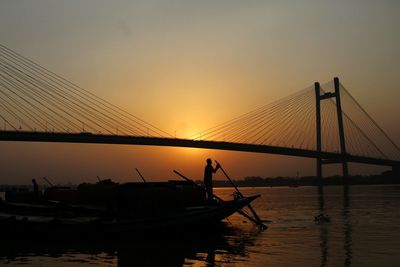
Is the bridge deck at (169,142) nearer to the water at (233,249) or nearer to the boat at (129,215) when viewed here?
the boat at (129,215)

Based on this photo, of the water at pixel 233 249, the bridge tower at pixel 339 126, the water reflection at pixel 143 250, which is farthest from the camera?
the bridge tower at pixel 339 126

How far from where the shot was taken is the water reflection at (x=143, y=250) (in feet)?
38.7

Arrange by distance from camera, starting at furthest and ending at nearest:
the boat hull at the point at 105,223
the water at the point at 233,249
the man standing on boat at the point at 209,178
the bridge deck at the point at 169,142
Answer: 1. the bridge deck at the point at 169,142
2. the man standing on boat at the point at 209,178
3. the boat hull at the point at 105,223
4. the water at the point at 233,249

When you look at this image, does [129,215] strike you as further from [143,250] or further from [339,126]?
[339,126]

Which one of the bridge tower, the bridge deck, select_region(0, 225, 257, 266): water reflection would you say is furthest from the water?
the bridge tower

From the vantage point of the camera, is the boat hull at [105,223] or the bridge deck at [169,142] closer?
the boat hull at [105,223]

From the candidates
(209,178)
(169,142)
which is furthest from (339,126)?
(209,178)

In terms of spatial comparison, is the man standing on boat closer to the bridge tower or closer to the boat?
the boat

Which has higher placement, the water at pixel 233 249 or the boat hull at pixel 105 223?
the boat hull at pixel 105 223

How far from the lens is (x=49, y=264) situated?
11.6 meters

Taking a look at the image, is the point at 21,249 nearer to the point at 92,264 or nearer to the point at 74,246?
the point at 74,246

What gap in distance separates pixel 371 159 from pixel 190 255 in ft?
227

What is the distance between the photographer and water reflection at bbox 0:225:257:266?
11.8m

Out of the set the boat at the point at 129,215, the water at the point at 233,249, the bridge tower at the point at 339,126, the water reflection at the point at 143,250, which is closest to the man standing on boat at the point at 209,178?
the boat at the point at 129,215
